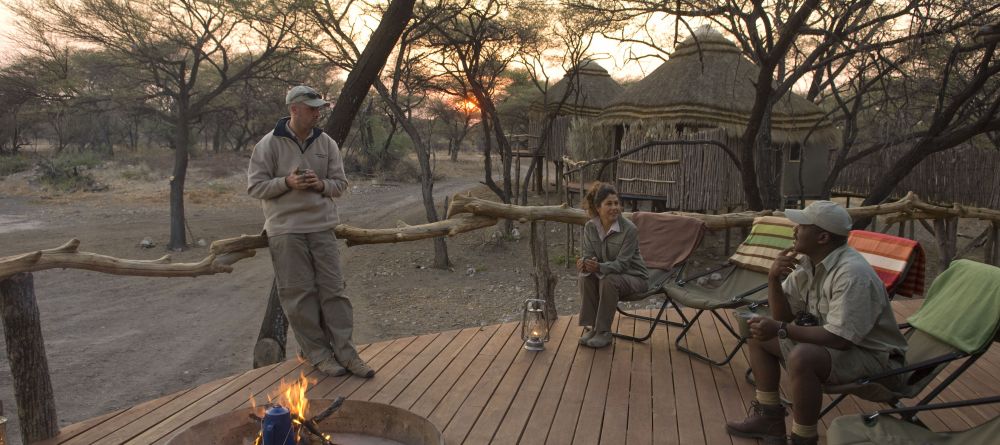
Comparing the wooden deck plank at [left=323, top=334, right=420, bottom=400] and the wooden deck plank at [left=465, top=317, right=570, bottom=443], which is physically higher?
the wooden deck plank at [left=323, top=334, right=420, bottom=400]

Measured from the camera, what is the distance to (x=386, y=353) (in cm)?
412

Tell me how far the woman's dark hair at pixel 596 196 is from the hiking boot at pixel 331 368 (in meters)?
1.77

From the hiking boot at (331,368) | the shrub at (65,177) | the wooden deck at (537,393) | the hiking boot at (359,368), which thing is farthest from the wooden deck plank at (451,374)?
the shrub at (65,177)

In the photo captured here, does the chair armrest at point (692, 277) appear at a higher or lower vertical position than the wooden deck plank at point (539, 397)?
higher

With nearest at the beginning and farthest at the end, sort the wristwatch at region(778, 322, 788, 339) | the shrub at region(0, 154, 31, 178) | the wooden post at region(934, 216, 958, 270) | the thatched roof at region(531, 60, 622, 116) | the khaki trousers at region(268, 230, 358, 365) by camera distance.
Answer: the wristwatch at region(778, 322, 788, 339) < the khaki trousers at region(268, 230, 358, 365) < the wooden post at region(934, 216, 958, 270) < the thatched roof at region(531, 60, 622, 116) < the shrub at region(0, 154, 31, 178)

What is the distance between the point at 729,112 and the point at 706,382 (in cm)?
1239

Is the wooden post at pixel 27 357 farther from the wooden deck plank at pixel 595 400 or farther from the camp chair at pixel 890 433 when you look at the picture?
the camp chair at pixel 890 433

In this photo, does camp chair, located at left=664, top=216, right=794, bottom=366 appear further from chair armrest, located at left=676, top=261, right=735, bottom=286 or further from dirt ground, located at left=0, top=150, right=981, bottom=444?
dirt ground, located at left=0, top=150, right=981, bottom=444

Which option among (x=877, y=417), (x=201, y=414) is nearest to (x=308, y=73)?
(x=201, y=414)

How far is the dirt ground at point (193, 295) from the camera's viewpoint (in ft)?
26.8

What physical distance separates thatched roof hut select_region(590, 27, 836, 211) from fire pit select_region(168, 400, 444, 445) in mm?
11253

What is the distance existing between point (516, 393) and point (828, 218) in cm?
164

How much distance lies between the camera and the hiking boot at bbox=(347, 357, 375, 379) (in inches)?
145

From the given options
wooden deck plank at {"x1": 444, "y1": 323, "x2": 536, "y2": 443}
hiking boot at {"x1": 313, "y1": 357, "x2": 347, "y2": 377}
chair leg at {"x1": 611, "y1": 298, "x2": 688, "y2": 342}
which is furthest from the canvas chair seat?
hiking boot at {"x1": 313, "y1": 357, "x2": 347, "y2": 377}
